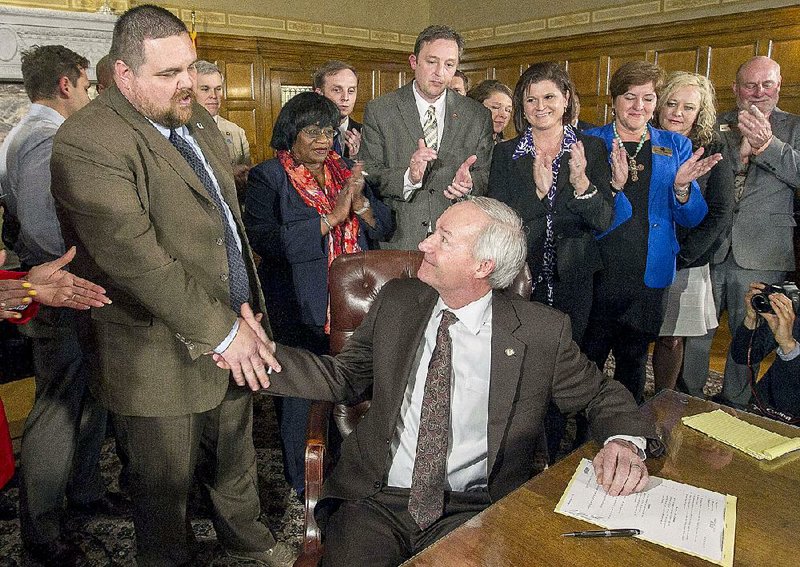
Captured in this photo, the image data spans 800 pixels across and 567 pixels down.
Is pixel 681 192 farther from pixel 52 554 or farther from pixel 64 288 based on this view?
pixel 52 554

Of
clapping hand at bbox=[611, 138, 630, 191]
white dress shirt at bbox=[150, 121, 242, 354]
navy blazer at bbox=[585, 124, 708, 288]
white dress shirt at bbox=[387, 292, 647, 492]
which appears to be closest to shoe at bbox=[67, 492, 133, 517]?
white dress shirt at bbox=[150, 121, 242, 354]

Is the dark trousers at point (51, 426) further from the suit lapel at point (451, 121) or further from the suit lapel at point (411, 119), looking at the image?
the suit lapel at point (451, 121)

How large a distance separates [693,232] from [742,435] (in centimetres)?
157

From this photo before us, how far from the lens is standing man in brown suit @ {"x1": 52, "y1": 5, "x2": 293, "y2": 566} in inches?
60.9

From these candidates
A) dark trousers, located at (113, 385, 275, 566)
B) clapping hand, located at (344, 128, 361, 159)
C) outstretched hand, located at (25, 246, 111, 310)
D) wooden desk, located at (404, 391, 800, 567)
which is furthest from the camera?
clapping hand, located at (344, 128, 361, 159)

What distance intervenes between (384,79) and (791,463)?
310 inches

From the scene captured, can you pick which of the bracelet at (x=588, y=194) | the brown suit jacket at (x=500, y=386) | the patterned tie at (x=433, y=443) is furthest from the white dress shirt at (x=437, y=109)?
the patterned tie at (x=433, y=443)

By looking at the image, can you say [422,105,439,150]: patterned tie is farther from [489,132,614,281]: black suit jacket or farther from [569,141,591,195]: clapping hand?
[569,141,591,195]: clapping hand

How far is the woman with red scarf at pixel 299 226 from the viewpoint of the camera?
2430 millimetres

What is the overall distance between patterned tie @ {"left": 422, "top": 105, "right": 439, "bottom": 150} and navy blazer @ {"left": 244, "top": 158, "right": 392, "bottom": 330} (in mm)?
717

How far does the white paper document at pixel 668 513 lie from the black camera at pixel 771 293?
3.56 feet

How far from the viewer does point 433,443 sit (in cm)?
154

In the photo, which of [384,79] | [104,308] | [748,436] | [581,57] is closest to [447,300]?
[748,436]

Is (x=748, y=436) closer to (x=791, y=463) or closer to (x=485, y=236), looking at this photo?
(x=791, y=463)
